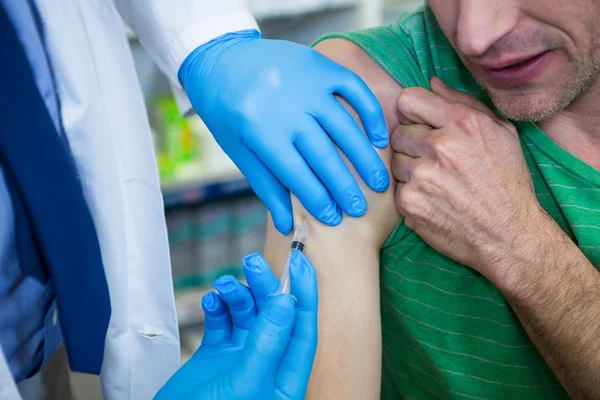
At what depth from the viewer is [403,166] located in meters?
1.01

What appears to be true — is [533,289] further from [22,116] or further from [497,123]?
[22,116]

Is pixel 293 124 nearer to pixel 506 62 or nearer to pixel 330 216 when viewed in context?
pixel 330 216

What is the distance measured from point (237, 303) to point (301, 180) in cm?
22

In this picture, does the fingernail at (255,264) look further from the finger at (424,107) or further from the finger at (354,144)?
the finger at (424,107)

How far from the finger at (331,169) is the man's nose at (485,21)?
0.27m

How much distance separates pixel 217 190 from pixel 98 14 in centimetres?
128

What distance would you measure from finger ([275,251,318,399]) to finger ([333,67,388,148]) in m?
0.27

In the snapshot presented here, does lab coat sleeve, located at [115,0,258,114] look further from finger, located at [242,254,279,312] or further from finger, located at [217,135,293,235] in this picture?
finger, located at [242,254,279,312]

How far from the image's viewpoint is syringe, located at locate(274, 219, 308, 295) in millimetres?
908

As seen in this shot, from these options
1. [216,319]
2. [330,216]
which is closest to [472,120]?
[330,216]

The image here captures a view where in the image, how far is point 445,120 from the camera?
3.28 ft

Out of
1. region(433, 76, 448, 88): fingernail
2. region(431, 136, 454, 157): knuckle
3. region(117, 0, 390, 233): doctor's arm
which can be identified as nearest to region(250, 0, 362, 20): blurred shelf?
region(117, 0, 390, 233): doctor's arm

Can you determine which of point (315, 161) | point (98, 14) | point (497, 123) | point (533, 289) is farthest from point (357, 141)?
point (98, 14)

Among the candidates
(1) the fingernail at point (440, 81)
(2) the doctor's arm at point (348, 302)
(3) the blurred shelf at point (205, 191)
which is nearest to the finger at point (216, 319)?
(2) the doctor's arm at point (348, 302)
